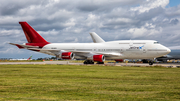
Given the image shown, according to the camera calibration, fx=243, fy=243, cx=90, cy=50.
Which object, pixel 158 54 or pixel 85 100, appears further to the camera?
pixel 158 54

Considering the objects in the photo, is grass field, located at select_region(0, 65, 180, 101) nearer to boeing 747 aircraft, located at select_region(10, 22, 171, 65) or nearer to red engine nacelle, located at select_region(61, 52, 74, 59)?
boeing 747 aircraft, located at select_region(10, 22, 171, 65)

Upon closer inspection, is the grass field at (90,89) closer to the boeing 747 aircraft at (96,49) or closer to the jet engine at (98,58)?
the boeing 747 aircraft at (96,49)

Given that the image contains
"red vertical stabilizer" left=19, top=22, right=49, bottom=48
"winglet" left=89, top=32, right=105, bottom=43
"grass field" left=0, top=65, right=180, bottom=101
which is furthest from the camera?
"winglet" left=89, top=32, right=105, bottom=43

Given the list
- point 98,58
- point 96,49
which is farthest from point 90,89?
point 96,49

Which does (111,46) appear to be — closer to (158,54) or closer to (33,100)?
(158,54)

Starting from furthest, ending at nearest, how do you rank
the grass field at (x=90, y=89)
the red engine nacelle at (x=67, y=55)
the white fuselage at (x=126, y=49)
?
the red engine nacelle at (x=67, y=55) → the white fuselage at (x=126, y=49) → the grass field at (x=90, y=89)

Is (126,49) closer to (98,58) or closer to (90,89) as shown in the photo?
(98,58)

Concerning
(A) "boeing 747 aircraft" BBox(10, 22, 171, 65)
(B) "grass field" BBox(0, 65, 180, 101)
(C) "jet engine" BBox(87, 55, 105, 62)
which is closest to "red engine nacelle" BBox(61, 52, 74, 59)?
(A) "boeing 747 aircraft" BBox(10, 22, 171, 65)

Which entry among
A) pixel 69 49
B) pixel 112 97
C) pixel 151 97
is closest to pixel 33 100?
pixel 112 97

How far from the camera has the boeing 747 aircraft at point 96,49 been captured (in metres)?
48.5

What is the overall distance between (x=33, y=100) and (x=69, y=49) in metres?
46.1

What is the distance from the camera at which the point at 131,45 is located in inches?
1955

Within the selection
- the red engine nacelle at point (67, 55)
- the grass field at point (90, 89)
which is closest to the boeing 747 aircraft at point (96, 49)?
the red engine nacelle at point (67, 55)

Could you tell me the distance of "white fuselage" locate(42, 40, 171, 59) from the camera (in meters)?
48.0
